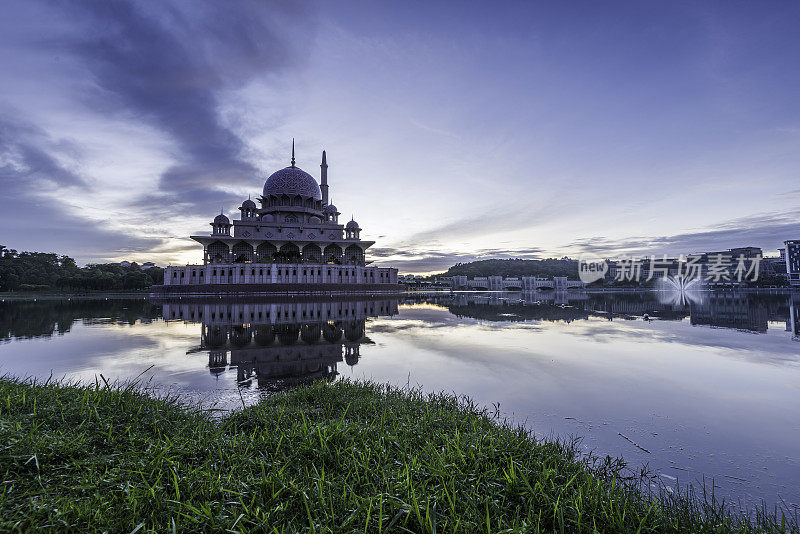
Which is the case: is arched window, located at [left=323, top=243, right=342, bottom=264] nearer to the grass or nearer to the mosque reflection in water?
the mosque reflection in water

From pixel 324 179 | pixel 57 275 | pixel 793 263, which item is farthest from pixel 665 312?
pixel 793 263

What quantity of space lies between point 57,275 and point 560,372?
111733 millimetres

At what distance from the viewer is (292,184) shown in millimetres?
78062

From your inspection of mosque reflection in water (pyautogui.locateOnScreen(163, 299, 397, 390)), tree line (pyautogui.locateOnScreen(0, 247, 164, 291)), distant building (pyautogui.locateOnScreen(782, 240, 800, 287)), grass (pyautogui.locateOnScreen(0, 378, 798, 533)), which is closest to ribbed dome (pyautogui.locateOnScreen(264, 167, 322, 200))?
tree line (pyautogui.locateOnScreen(0, 247, 164, 291))

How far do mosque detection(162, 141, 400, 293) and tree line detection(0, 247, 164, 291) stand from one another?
19.7 m

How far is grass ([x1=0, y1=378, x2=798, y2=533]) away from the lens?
3203mm

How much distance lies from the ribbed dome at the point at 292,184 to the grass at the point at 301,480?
76.4 meters

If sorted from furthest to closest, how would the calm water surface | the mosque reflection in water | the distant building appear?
the distant building < the mosque reflection in water < the calm water surface

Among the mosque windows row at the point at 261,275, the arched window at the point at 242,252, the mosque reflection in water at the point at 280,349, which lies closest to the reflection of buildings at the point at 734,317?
the mosque reflection in water at the point at 280,349

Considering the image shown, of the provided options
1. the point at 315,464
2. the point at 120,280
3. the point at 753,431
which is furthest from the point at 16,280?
the point at 753,431

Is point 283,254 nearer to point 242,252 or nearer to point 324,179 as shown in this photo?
point 242,252

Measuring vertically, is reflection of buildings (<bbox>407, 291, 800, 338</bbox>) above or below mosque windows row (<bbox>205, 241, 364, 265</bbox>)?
below

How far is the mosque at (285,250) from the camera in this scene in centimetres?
6038

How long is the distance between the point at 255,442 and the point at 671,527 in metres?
4.86
